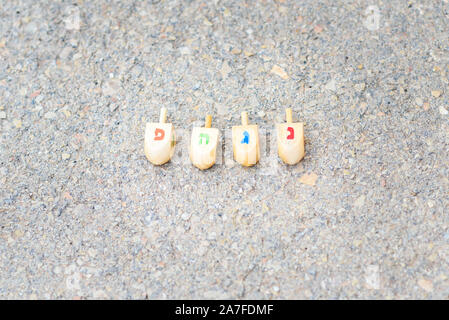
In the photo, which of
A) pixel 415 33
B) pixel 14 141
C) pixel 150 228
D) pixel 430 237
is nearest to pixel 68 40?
pixel 14 141

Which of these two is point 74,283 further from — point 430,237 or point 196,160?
point 430,237

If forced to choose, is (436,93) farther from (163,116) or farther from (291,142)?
→ (163,116)

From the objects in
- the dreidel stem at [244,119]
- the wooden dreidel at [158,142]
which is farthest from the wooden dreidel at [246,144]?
the wooden dreidel at [158,142]

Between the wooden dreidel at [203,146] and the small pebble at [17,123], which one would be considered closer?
the wooden dreidel at [203,146]

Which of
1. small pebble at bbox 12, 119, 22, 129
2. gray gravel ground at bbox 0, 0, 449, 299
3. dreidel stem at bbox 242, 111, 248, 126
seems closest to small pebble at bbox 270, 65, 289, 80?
gray gravel ground at bbox 0, 0, 449, 299

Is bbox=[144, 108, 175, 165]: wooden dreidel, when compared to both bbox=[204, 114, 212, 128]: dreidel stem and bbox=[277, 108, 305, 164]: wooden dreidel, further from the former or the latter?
bbox=[277, 108, 305, 164]: wooden dreidel

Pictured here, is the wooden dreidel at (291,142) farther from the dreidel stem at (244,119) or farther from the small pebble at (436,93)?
the small pebble at (436,93)
